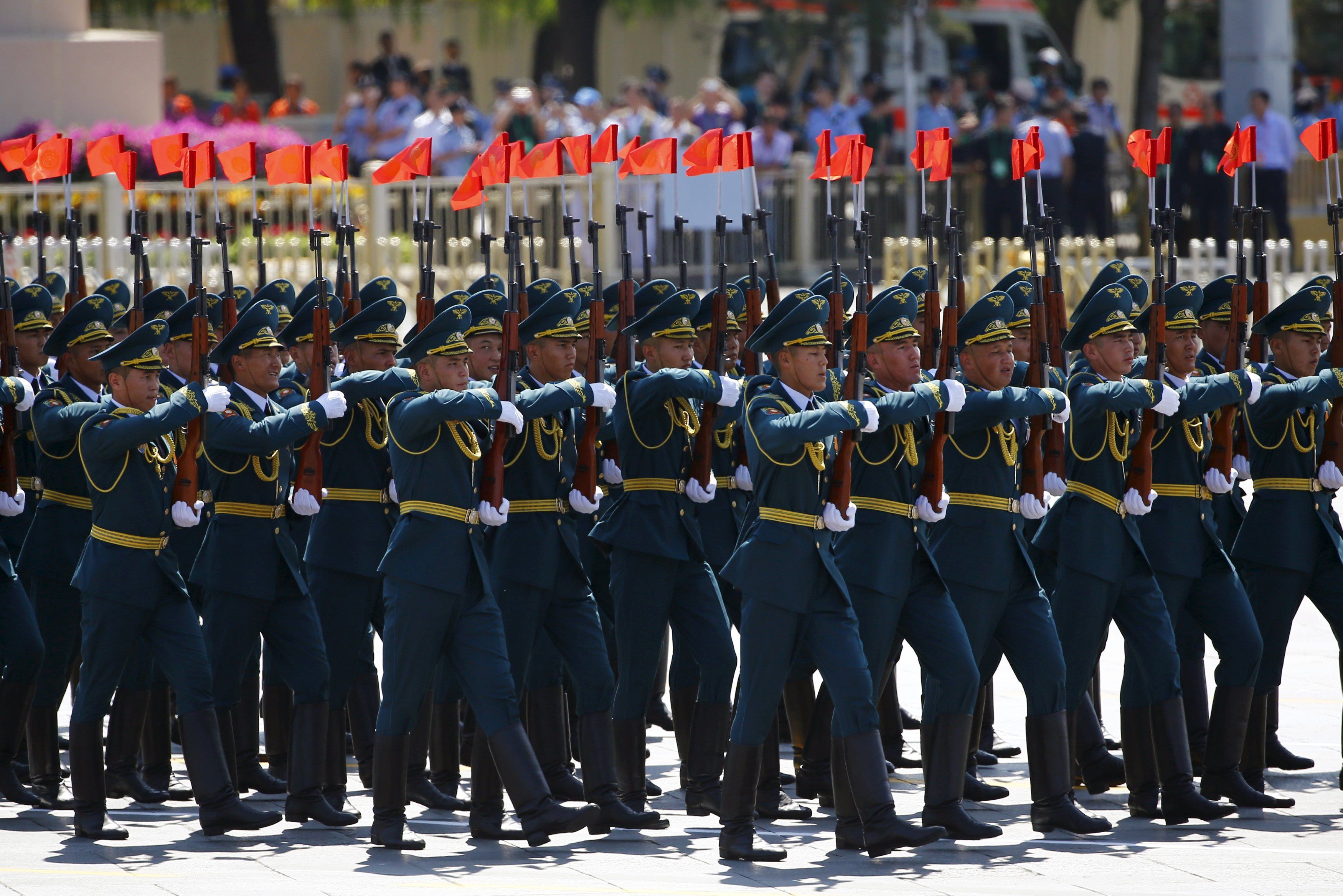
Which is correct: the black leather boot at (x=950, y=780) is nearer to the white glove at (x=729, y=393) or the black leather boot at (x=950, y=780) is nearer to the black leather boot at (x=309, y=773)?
the white glove at (x=729, y=393)

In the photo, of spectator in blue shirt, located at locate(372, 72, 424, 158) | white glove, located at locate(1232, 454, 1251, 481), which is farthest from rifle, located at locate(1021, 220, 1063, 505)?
spectator in blue shirt, located at locate(372, 72, 424, 158)

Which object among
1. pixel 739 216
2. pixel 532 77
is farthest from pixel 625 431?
pixel 532 77

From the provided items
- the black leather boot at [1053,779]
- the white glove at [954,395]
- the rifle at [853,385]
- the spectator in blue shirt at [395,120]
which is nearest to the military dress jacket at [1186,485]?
the black leather boot at [1053,779]

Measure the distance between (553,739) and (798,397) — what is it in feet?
5.32

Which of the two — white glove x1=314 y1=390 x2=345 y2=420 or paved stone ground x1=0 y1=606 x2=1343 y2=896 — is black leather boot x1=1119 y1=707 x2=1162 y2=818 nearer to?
paved stone ground x1=0 y1=606 x2=1343 y2=896

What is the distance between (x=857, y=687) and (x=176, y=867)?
2.26 meters

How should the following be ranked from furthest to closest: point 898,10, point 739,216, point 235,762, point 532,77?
point 532,77 < point 898,10 < point 739,216 < point 235,762

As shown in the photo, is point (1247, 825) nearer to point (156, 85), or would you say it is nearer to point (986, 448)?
point (986, 448)

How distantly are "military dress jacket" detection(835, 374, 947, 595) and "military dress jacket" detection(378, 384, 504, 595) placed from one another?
1.22 m

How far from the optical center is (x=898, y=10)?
23641 millimetres

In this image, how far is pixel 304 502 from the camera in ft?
24.9

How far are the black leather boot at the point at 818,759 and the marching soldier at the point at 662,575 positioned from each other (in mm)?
321

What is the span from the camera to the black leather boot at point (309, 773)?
747 centimetres

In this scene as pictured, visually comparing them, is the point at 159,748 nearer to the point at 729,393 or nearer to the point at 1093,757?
the point at 729,393
